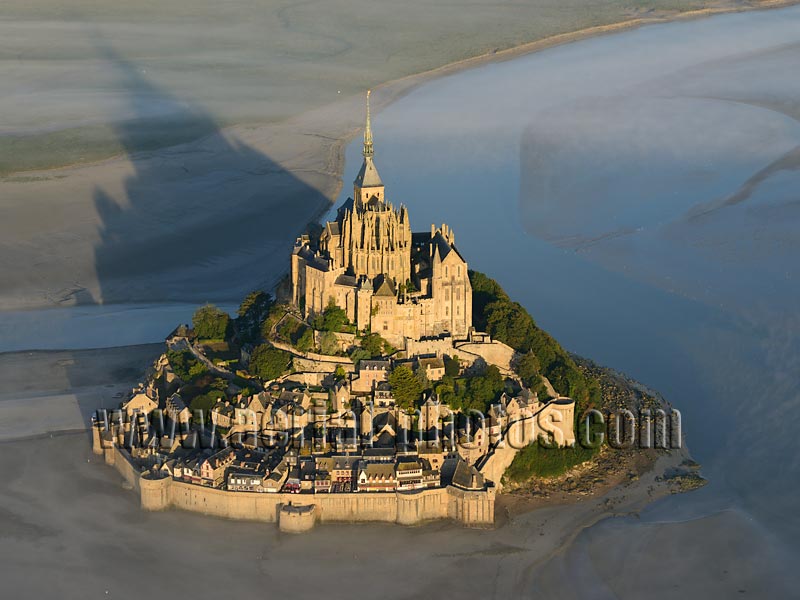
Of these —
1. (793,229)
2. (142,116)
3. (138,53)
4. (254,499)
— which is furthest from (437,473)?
(138,53)

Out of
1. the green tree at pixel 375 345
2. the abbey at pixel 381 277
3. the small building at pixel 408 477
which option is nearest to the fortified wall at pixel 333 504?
the small building at pixel 408 477

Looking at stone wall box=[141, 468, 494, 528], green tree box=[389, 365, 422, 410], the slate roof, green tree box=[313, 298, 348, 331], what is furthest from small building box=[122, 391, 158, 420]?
the slate roof

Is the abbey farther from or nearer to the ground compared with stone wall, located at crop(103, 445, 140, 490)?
farther from the ground

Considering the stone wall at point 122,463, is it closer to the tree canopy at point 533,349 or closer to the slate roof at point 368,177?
the slate roof at point 368,177

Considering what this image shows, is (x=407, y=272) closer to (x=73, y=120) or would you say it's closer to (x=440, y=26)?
(x=73, y=120)

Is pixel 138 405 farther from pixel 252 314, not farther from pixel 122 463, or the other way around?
pixel 252 314

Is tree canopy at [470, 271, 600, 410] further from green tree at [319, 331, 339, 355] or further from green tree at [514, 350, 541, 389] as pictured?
green tree at [319, 331, 339, 355]
